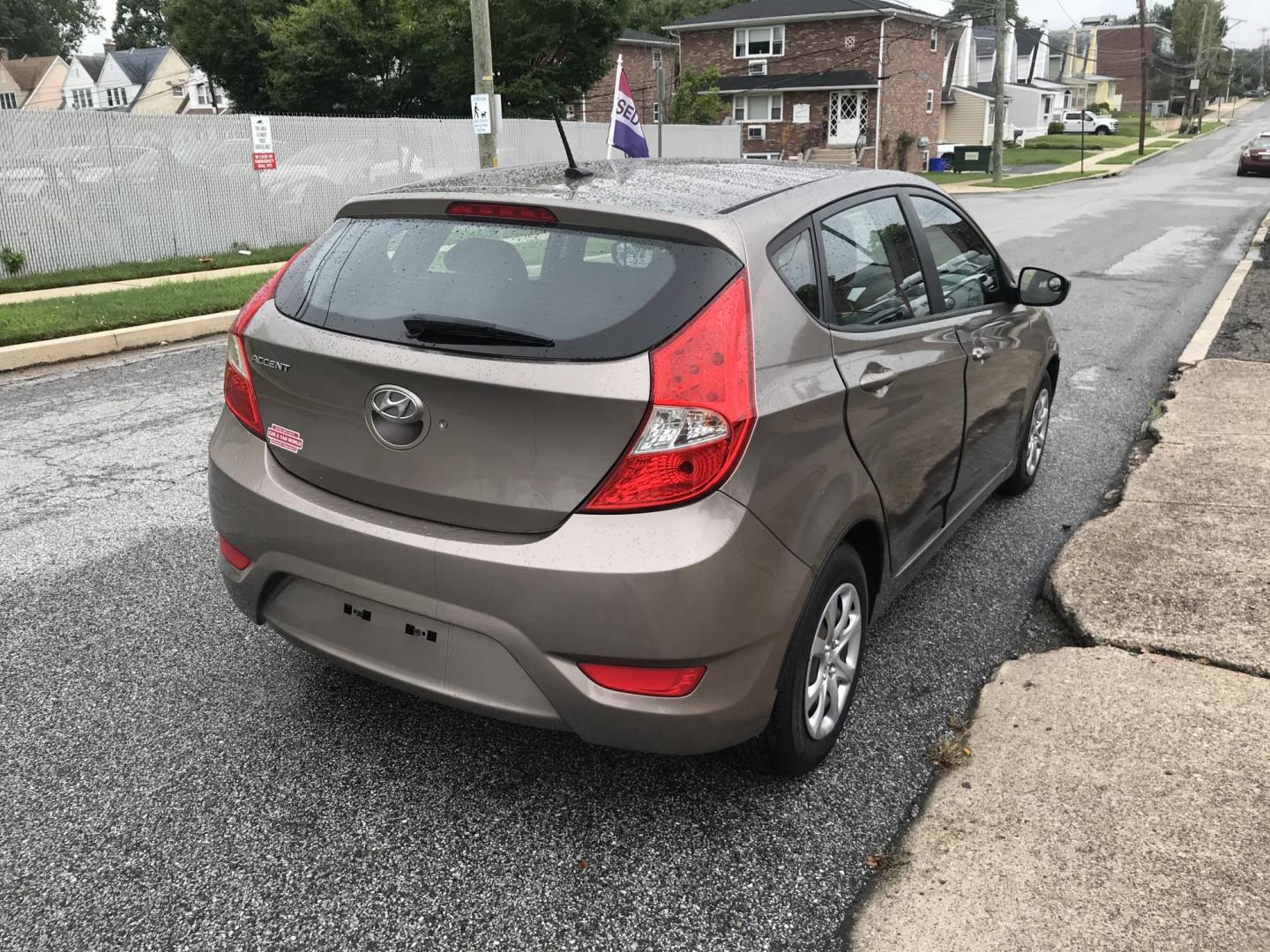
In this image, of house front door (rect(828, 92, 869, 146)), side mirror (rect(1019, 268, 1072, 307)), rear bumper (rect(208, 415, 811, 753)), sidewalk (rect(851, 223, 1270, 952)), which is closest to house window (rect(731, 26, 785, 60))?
house front door (rect(828, 92, 869, 146))

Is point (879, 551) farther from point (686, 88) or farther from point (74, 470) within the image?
point (686, 88)

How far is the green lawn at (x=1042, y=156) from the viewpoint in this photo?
159ft

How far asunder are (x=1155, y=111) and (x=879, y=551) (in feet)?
431

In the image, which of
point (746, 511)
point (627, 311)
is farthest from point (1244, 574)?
point (627, 311)

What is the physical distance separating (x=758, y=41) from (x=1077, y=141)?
93.8 feet

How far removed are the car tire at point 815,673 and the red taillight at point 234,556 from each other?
1519 millimetres

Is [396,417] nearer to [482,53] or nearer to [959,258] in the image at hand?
[959,258]

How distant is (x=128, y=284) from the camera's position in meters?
12.6

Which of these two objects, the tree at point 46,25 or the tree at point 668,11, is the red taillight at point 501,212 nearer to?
the tree at point 668,11

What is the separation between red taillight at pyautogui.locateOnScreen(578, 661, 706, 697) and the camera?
8.05ft

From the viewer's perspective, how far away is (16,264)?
12.9m

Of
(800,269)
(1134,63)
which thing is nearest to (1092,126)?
(1134,63)

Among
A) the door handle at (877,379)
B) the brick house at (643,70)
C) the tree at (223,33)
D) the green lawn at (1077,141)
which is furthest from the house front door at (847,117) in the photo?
the door handle at (877,379)

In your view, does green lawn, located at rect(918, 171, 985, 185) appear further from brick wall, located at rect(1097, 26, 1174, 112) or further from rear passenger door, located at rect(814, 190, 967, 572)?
brick wall, located at rect(1097, 26, 1174, 112)
